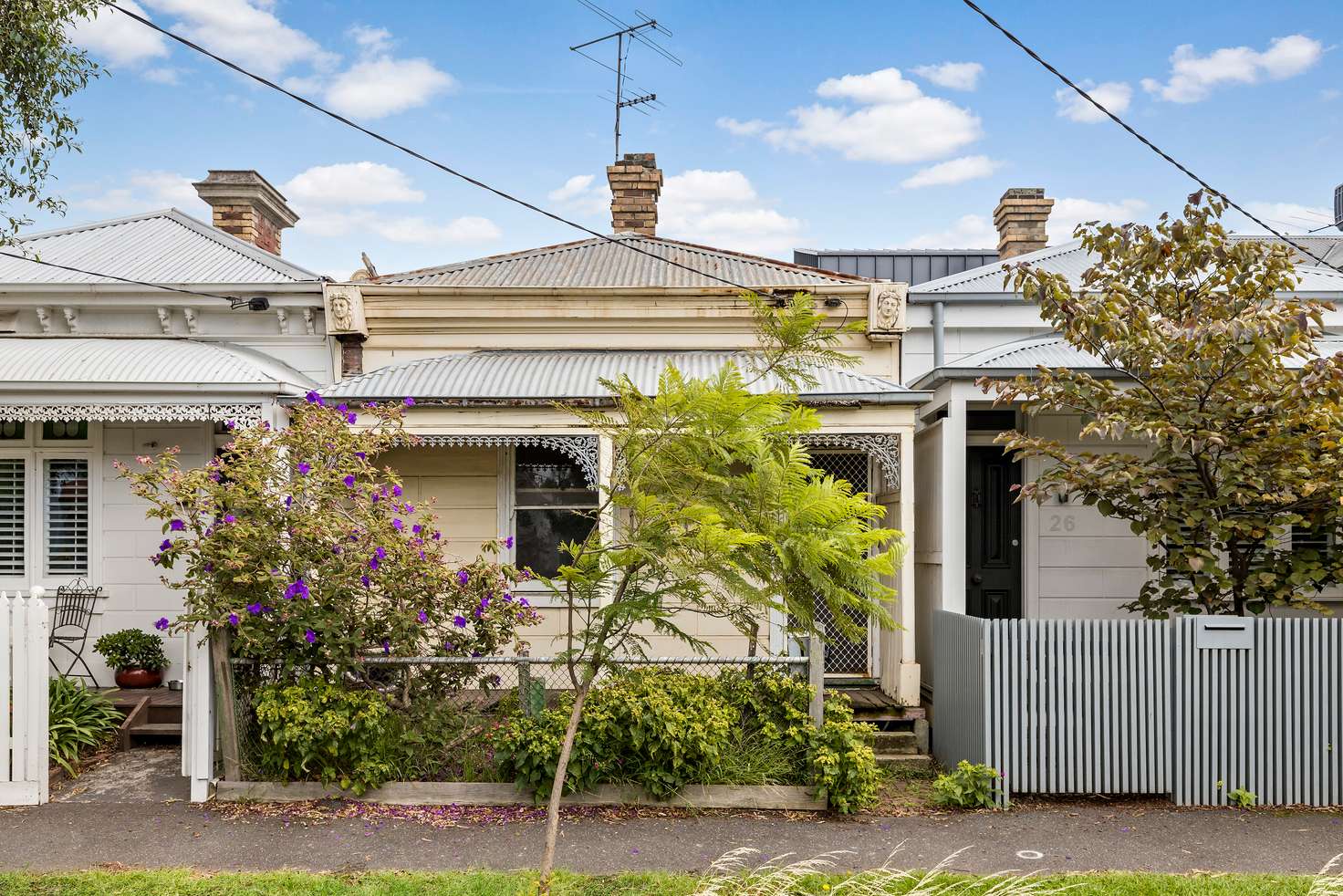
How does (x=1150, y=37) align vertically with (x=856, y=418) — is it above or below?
above

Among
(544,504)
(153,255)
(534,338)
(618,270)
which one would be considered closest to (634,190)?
(618,270)

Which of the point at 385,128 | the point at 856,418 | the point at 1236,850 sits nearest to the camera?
the point at 1236,850

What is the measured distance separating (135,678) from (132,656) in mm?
197

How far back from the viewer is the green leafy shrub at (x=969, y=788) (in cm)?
620

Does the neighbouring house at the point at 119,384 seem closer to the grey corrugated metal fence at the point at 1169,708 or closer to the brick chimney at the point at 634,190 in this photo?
the brick chimney at the point at 634,190

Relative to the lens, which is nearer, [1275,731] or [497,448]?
[1275,731]

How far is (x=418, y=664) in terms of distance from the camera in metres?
6.48

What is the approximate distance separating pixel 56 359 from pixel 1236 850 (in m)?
9.99

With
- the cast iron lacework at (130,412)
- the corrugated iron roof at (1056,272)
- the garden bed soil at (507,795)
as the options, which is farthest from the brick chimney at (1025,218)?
the cast iron lacework at (130,412)

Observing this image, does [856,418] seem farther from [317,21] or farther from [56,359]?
[56,359]

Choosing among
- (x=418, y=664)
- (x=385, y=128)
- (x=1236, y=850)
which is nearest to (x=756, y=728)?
(x=418, y=664)

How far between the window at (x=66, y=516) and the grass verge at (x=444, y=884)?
15.0ft

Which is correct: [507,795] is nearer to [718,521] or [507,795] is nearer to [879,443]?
[718,521]

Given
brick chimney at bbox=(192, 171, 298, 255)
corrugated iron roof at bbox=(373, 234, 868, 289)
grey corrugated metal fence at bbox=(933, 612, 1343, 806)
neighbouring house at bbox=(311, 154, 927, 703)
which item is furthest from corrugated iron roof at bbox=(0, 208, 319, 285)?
grey corrugated metal fence at bbox=(933, 612, 1343, 806)
